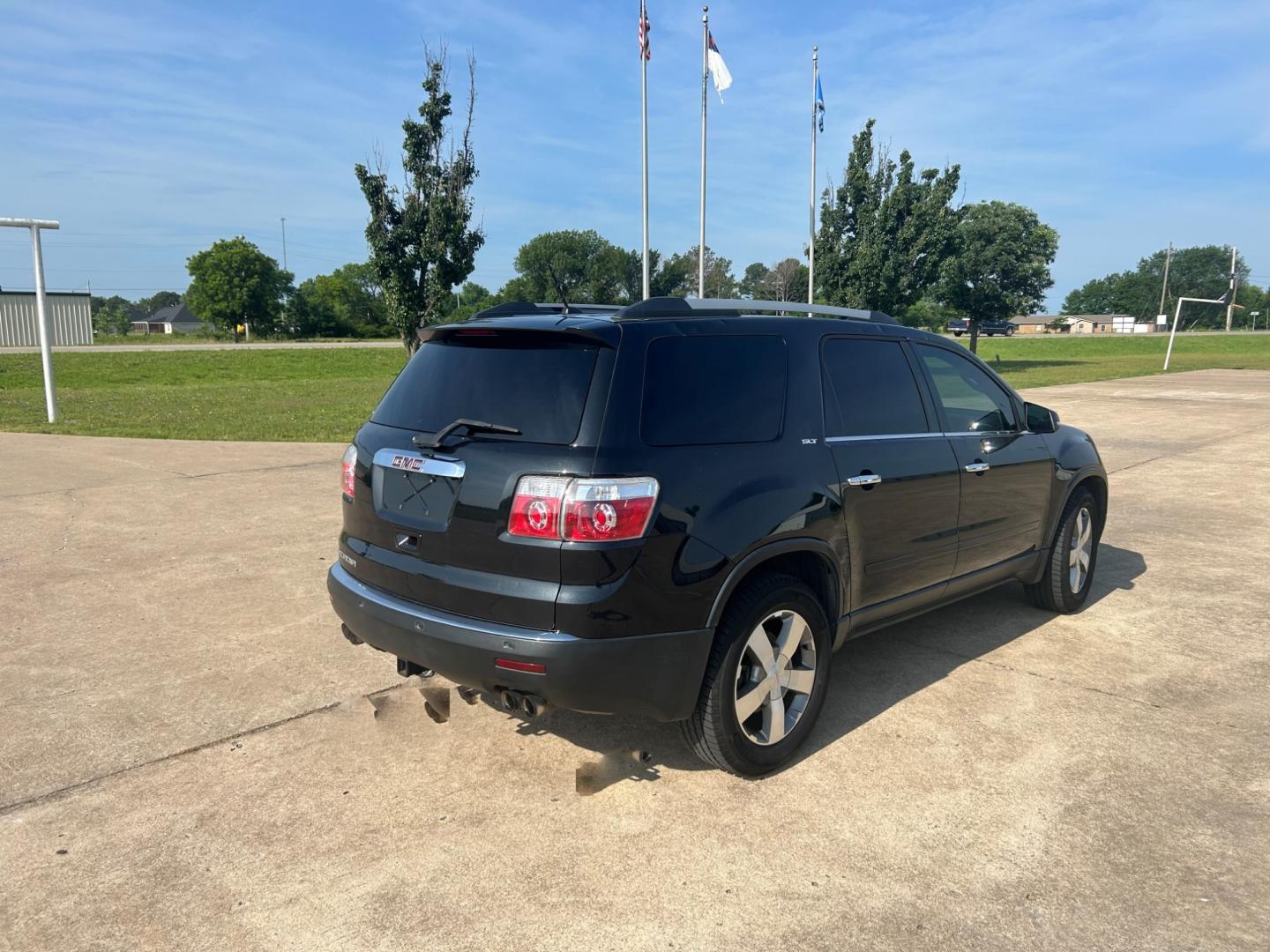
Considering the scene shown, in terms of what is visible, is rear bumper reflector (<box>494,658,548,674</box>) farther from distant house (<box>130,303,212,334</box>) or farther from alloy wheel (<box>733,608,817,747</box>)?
distant house (<box>130,303,212,334</box>)

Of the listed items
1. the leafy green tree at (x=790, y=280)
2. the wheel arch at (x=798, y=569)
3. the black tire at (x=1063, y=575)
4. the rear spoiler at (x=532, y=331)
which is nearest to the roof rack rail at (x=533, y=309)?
the rear spoiler at (x=532, y=331)

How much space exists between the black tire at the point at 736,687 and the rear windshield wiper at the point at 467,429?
101 cm

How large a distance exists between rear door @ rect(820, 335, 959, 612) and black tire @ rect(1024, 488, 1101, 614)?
1.34 meters

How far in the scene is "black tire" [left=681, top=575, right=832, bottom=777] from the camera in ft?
10.8

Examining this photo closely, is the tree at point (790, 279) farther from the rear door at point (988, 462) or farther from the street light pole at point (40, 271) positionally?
the rear door at point (988, 462)

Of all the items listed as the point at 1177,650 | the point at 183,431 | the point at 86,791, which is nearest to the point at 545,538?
the point at 86,791

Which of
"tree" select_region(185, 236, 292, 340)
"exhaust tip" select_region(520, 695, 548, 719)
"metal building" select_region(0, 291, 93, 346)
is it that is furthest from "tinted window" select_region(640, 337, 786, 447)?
"tree" select_region(185, 236, 292, 340)

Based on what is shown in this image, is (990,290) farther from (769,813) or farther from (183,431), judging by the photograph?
(769,813)

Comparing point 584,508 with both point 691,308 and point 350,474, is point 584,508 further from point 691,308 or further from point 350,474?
point 350,474

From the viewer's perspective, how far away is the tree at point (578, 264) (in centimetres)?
8500

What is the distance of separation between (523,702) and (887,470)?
188 centimetres

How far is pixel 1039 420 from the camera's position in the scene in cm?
522

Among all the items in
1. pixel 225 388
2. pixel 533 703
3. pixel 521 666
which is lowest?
pixel 225 388

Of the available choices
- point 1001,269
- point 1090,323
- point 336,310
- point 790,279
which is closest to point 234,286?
point 336,310
